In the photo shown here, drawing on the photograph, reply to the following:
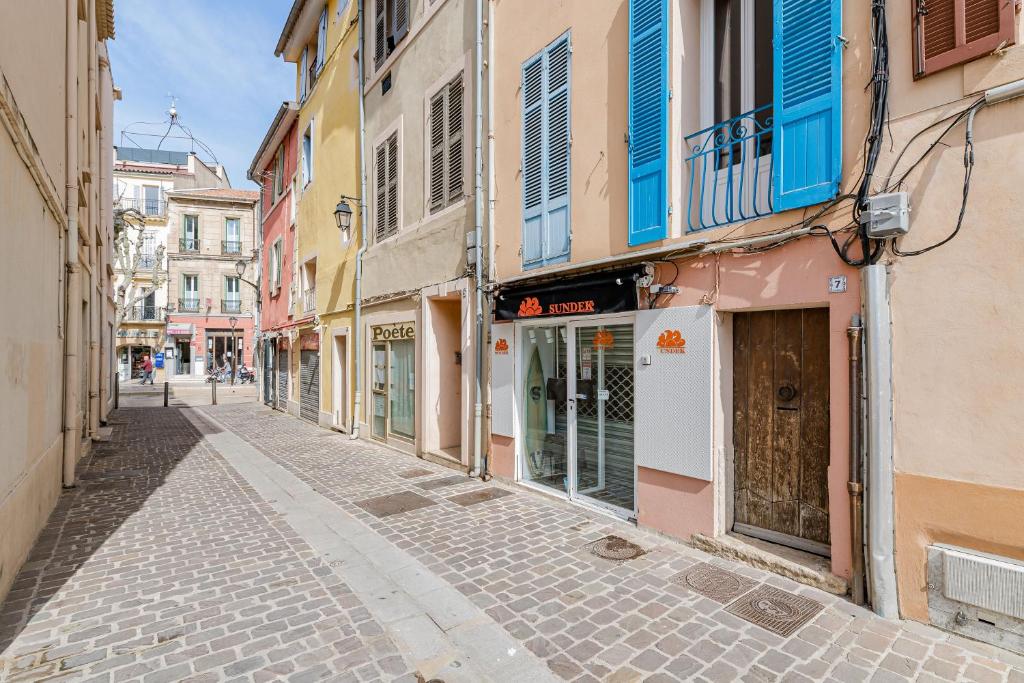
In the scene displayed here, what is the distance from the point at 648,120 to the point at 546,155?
169 cm

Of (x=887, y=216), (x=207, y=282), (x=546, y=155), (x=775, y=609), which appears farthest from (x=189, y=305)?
(x=887, y=216)

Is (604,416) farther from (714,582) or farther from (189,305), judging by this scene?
(189,305)

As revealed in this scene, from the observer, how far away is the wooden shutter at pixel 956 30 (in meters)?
3.25

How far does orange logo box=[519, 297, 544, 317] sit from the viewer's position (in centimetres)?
678

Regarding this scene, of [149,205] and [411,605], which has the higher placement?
[149,205]

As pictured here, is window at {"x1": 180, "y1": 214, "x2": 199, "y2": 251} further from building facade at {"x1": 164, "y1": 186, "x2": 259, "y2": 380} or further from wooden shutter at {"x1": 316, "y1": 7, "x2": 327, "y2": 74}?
wooden shutter at {"x1": 316, "y1": 7, "x2": 327, "y2": 74}

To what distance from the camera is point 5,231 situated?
3.80m

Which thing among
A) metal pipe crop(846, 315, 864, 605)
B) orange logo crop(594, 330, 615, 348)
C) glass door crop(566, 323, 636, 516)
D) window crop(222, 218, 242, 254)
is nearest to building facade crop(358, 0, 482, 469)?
glass door crop(566, 323, 636, 516)

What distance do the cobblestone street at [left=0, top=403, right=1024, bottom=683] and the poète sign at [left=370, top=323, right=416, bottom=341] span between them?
3.89m

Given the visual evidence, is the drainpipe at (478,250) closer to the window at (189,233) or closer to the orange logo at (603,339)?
the orange logo at (603,339)

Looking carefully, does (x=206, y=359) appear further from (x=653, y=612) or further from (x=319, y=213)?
(x=653, y=612)

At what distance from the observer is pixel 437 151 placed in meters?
9.34

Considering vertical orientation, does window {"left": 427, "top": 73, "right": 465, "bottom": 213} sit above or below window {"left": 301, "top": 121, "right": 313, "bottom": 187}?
below

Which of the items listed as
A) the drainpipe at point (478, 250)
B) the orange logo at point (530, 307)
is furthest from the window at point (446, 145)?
the orange logo at point (530, 307)
